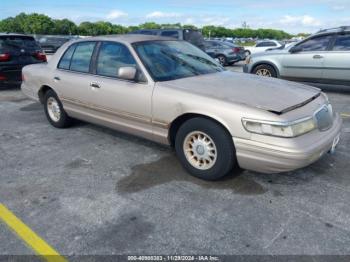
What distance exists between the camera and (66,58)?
5289mm

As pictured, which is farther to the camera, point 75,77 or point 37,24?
point 37,24

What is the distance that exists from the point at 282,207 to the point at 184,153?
1194 millimetres

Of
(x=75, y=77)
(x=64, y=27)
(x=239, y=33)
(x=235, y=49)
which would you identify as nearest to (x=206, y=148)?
(x=75, y=77)

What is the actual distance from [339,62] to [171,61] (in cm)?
548

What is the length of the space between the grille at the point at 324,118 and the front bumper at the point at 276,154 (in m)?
0.12

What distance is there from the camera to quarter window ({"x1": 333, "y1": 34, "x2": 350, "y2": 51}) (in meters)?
8.08

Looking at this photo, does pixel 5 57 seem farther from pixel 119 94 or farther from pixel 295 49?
pixel 295 49

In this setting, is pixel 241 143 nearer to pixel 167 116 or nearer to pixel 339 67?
pixel 167 116

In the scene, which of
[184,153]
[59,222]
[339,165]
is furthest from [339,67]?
[59,222]

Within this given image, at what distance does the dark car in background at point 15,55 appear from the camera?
923 cm

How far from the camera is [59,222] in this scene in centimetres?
300

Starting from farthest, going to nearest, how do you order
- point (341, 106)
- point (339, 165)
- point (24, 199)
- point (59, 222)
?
point (341, 106)
point (339, 165)
point (24, 199)
point (59, 222)

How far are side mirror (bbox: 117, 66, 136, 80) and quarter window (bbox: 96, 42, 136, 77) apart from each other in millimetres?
161

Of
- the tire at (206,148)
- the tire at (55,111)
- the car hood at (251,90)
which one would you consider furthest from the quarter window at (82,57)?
the tire at (206,148)
